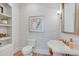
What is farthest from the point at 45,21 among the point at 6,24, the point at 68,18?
the point at 6,24

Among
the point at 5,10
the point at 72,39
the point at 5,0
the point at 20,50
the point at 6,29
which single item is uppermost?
the point at 5,0

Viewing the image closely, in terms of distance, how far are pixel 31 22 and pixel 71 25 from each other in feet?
1.76

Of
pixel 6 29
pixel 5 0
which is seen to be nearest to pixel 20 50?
pixel 6 29

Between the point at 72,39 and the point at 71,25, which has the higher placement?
the point at 71,25

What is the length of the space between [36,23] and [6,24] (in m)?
0.40

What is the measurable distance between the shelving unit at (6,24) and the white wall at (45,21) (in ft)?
0.51

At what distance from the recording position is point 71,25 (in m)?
1.97

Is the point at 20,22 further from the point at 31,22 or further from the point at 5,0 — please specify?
the point at 5,0

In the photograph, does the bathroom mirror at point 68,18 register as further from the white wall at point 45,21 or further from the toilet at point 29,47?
the toilet at point 29,47

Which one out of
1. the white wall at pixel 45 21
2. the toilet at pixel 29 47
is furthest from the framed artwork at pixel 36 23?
the toilet at pixel 29 47

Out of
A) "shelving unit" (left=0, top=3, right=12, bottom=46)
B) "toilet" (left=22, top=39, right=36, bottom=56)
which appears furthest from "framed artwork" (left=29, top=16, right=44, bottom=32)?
"shelving unit" (left=0, top=3, right=12, bottom=46)

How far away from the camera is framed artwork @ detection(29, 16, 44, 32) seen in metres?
1.92

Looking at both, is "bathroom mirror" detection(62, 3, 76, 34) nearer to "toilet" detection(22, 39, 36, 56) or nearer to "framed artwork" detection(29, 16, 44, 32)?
"framed artwork" detection(29, 16, 44, 32)

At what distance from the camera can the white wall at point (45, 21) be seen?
1.91m
